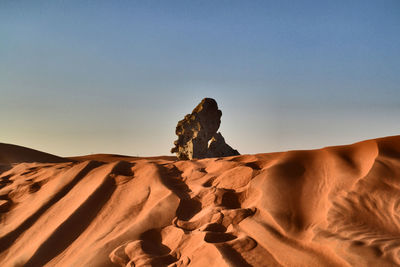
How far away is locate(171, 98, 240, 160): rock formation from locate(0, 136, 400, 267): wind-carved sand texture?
5.60 m

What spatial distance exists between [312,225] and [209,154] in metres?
7.06

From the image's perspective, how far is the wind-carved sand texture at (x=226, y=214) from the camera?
164 centimetres

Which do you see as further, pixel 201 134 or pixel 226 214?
pixel 201 134

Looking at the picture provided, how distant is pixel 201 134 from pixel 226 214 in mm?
6725

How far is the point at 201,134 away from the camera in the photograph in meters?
8.71

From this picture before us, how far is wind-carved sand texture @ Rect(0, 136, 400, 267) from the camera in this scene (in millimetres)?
1641

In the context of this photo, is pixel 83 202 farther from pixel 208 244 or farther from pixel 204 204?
pixel 208 244

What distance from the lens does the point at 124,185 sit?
2820 millimetres

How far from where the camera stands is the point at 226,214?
2.01 m

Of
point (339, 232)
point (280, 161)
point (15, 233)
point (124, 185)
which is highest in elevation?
point (280, 161)

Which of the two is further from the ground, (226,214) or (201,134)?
(201,134)

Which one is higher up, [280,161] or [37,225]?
[280,161]

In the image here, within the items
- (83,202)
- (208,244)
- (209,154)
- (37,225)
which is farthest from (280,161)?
(209,154)

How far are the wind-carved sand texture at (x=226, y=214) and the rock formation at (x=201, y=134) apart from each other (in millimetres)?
5603
